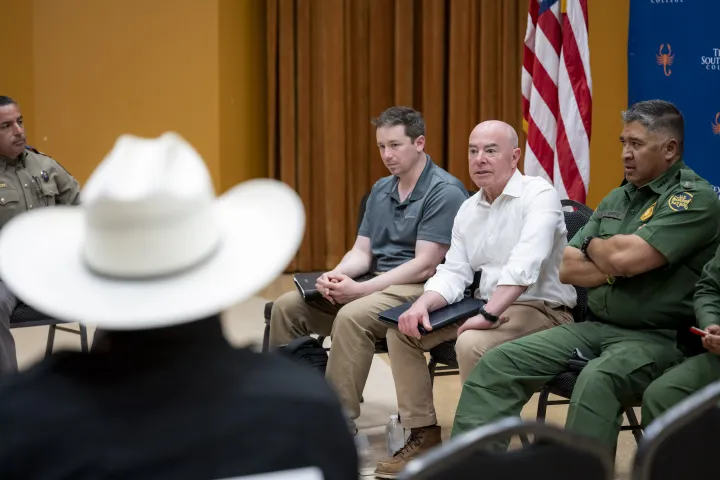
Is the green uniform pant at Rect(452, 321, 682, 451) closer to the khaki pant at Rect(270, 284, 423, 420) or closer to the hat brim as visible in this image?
the khaki pant at Rect(270, 284, 423, 420)

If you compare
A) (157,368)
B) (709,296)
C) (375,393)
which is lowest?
(375,393)

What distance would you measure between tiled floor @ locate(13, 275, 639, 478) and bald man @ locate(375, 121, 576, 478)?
35 cm

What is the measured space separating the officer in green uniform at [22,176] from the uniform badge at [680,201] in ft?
9.88

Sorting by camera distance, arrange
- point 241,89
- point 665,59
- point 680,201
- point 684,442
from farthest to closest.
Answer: point 241,89, point 665,59, point 680,201, point 684,442

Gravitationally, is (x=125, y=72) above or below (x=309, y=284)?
above

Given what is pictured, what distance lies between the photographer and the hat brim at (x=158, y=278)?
1.36 meters

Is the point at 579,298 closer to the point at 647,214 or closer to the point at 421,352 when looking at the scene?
the point at 647,214

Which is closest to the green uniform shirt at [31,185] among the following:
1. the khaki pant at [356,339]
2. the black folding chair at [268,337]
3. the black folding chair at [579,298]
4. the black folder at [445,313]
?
the black folding chair at [268,337]

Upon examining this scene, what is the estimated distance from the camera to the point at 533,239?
3.63 metres

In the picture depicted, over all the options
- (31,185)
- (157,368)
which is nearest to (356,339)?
(31,185)

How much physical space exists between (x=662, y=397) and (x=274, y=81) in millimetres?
5489

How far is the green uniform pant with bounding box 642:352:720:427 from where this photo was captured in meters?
2.93

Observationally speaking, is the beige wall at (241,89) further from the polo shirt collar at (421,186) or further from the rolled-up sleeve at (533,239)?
the rolled-up sleeve at (533,239)

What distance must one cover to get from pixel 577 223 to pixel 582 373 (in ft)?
3.14
